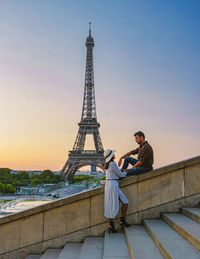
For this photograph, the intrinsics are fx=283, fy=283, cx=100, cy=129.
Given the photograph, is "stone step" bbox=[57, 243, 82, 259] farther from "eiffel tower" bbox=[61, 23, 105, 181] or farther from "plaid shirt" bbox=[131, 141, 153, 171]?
"eiffel tower" bbox=[61, 23, 105, 181]

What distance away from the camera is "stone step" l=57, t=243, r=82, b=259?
217 inches

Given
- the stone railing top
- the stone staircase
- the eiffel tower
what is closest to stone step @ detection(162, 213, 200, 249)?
the stone staircase

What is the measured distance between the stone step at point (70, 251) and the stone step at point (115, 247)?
65 centimetres

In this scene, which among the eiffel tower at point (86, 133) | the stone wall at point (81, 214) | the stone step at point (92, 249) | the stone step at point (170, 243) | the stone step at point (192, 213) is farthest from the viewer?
the eiffel tower at point (86, 133)

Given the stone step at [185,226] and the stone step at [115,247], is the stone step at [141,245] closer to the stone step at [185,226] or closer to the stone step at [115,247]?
the stone step at [115,247]

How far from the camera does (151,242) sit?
5.04m

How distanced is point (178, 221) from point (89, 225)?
A: 2.07 meters

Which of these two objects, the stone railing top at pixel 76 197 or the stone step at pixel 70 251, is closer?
the stone step at pixel 70 251

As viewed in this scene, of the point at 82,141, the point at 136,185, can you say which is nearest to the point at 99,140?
the point at 82,141

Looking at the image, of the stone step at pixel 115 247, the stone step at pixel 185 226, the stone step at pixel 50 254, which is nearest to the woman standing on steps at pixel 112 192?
the stone step at pixel 115 247

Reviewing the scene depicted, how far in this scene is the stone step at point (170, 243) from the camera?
13.3 feet

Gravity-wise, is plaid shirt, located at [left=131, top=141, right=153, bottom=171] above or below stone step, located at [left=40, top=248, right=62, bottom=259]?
above

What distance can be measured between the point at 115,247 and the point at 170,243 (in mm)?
1107

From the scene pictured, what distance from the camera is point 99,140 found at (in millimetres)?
59438
